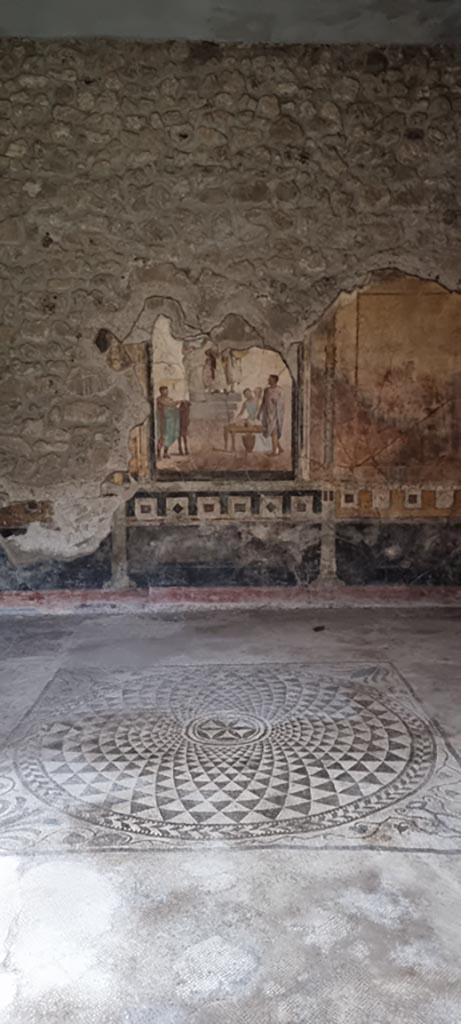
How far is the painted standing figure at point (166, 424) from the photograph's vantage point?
4.79 m

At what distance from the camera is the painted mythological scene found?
476 cm

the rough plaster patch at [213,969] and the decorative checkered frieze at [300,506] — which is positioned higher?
the decorative checkered frieze at [300,506]

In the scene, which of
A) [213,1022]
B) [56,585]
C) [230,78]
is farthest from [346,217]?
[213,1022]

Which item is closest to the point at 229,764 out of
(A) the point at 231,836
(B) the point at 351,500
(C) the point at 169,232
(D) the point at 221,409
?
(A) the point at 231,836

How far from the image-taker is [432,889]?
2070 millimetres

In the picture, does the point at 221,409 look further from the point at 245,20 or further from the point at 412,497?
the point at 245,20

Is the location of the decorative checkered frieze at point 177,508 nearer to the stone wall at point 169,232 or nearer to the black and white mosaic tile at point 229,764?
the stone wall at point 169,232

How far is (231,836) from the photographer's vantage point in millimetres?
2340

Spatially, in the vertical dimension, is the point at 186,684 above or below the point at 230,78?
below

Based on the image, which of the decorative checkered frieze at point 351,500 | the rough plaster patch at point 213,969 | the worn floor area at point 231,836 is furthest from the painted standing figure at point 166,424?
the rough plaster patch at point 213,969

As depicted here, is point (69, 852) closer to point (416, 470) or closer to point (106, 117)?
point (416, 470)

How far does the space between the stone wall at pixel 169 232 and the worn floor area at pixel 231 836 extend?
43.6 inches

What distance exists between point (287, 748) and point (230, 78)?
3.74 metres

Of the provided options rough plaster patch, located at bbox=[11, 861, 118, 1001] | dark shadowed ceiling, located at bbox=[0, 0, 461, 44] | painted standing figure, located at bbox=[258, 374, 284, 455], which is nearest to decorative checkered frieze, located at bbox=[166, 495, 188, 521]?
painted standing figure, located at bbox=[258, 374, 284, 455]
